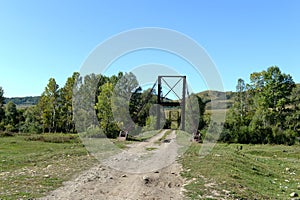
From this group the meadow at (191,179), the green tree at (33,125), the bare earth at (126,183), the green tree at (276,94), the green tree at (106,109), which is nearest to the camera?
the bare earth at (126,183)

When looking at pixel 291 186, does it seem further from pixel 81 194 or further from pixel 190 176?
pixel 81 194

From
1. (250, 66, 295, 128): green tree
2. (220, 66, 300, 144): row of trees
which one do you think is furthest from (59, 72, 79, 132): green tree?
(250, 66, 295, 128): green tree

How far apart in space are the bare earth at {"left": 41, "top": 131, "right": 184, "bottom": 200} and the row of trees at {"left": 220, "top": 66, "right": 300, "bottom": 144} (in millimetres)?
33324

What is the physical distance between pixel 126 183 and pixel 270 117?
1884 inches

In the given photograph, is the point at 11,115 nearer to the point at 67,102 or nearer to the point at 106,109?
the point at 67,102

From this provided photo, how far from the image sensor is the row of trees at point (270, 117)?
152 ft

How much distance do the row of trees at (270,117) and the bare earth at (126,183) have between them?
33.3 m

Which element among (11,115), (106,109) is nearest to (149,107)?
(106,109)

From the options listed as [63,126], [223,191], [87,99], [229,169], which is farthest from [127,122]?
[223,191]

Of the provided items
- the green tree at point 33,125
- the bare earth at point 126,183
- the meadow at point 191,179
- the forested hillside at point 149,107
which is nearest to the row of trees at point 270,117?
the forested hillside at point 149,107

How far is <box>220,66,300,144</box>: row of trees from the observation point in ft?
152

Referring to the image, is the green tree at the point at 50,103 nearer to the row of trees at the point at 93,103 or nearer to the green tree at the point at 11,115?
the row of trees at the point at 93,103

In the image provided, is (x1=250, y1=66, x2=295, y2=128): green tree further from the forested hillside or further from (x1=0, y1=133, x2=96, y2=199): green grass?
(x1=0, y1=133, x2=96, y2=199): green grass

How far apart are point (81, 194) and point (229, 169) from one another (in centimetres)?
789
